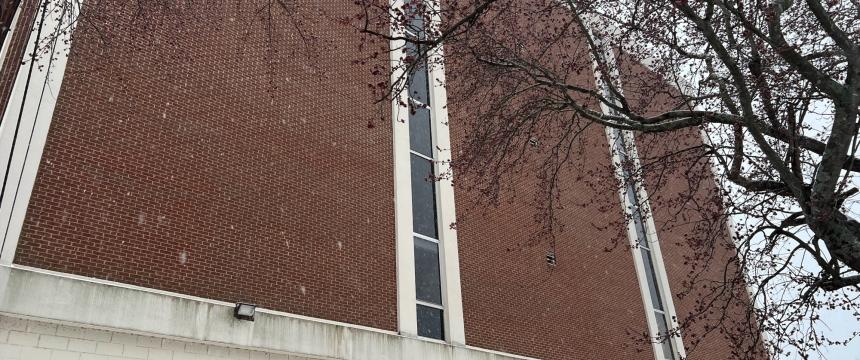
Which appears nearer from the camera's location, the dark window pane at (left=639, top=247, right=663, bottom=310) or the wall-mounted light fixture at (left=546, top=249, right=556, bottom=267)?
the wall-mounted light fixture at (left=546, top=249, right=556, bottom=267)

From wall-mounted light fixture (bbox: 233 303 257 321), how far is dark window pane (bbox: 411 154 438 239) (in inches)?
181

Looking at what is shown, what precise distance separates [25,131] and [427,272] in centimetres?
775

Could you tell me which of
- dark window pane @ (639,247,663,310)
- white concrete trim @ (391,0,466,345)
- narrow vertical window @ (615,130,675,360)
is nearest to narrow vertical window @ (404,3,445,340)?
white concrete trim @ (391,0,466,345)

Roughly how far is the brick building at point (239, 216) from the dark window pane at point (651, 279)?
14.6 feet

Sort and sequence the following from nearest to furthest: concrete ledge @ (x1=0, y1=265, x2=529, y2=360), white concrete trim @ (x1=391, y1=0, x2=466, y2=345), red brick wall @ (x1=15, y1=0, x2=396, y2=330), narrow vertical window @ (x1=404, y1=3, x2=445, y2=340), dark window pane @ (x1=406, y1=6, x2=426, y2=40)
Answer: concrete ledge @ (x1=0, y1=265, x2=529, y2=360) < dark window pane @ (x1=406, y1=6, x2=426, y2=40) < red brick wall @ (x1=15, y1=0, x2=396, y2=330) < white concrete trim @ (x1=391, y1=0, x2=466, y2=345) < narrow vertical window @ (x1=404, y1=3, x2=445, y2=340)

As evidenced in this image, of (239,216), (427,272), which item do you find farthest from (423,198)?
(239,216)

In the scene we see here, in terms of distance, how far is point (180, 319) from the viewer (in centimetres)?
925

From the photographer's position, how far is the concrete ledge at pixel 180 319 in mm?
8172

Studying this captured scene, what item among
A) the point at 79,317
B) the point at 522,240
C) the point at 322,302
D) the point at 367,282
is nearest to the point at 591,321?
the point at 522,240

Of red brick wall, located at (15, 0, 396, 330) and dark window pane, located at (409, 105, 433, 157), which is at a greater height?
dark window pane, located at (409, 105, 433, 157)

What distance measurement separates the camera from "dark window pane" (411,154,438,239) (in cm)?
1399

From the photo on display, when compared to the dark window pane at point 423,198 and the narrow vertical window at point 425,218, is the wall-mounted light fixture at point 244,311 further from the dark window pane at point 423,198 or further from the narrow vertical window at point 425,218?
the dark window pane at point 423,198

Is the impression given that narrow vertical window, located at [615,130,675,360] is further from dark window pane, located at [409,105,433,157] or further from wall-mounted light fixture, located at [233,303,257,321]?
wall-mounted light fixture, located at [233,303,257,321]

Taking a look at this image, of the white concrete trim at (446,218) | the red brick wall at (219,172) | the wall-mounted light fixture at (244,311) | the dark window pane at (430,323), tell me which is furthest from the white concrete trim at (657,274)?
the wall-mounted light fixture at (244,311)
